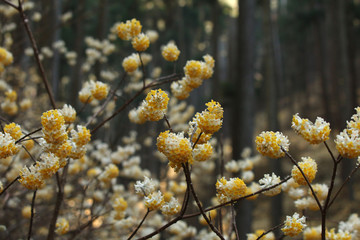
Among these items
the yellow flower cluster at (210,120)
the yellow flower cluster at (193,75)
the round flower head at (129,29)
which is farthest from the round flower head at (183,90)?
the yellow flower cluster at (210,120)

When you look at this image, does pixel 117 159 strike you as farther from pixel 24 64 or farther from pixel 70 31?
pixel 70 31

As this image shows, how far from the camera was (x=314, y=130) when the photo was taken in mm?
1190

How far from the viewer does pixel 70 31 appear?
13.4 meters

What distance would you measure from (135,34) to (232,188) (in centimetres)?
111

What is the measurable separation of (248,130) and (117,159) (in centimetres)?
297

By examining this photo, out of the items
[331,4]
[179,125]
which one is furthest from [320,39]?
[179,125]

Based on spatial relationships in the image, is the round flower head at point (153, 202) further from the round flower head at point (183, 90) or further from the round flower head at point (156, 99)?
the round flower head at point (183, 90)

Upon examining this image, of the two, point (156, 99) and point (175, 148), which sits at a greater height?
point (156, 99)

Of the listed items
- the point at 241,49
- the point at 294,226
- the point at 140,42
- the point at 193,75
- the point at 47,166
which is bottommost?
the point at 294,226

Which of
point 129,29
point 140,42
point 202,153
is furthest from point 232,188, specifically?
point 129,29

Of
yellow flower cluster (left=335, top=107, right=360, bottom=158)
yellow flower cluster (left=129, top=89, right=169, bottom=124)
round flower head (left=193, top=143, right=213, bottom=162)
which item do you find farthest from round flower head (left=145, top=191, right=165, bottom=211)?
yellow flower cluster (left=335, top=107, right=360, bottom=158)

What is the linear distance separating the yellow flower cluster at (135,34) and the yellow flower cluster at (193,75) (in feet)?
0.95

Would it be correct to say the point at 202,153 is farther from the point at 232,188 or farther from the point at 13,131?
the point at 13,131

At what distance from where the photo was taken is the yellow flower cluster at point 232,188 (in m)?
1.29
